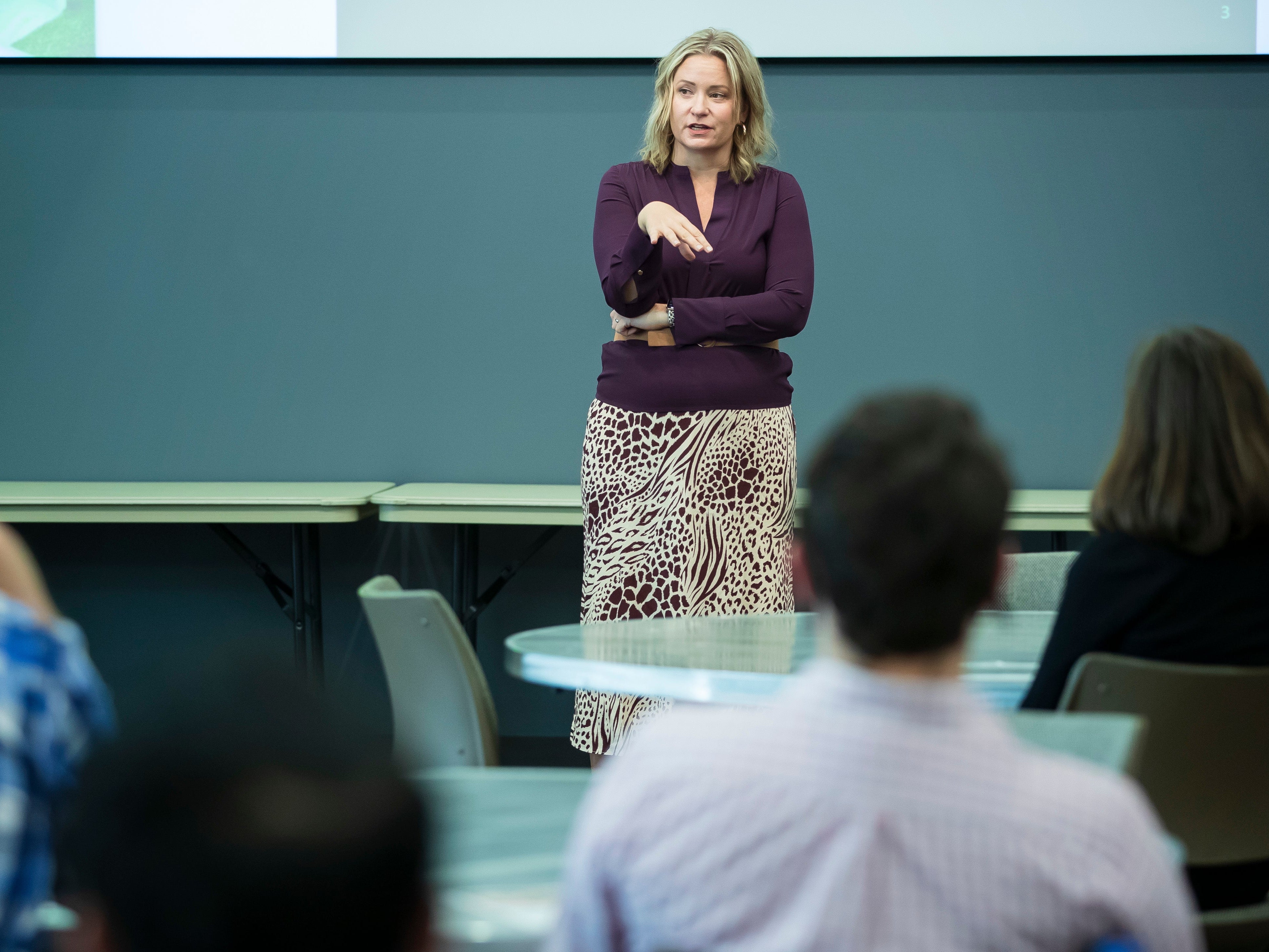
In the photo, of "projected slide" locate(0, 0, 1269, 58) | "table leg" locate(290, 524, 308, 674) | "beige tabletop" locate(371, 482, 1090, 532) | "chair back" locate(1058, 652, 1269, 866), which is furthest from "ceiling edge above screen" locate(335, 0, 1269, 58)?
"chair back" locate(1058, 652, 1269, 866)

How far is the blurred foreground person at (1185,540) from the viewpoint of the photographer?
133 centimetres

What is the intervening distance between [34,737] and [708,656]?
918 mm

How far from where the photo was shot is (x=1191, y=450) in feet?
4.47

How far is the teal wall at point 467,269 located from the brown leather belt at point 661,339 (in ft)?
4.49

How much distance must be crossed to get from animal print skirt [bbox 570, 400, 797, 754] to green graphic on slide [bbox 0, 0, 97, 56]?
243 centimetres

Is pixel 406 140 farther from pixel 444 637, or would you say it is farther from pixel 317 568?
pixel 444 637

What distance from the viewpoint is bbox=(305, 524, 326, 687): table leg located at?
357cm

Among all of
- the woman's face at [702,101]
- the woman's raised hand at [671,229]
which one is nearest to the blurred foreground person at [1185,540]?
the woman's raised hand at [671,229]

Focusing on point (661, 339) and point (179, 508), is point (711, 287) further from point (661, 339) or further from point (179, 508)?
point (179, 508)

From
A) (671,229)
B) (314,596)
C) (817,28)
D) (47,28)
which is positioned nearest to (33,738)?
(671,229)

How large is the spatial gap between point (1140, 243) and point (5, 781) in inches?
153

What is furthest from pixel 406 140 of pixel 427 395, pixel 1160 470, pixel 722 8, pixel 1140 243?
pixel 1160 470

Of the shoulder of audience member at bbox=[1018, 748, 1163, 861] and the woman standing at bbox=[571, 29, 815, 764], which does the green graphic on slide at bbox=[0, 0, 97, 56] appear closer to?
the woman standing at bbox=[571, 29, 815, 764]

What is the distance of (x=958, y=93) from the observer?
12.6 ft
